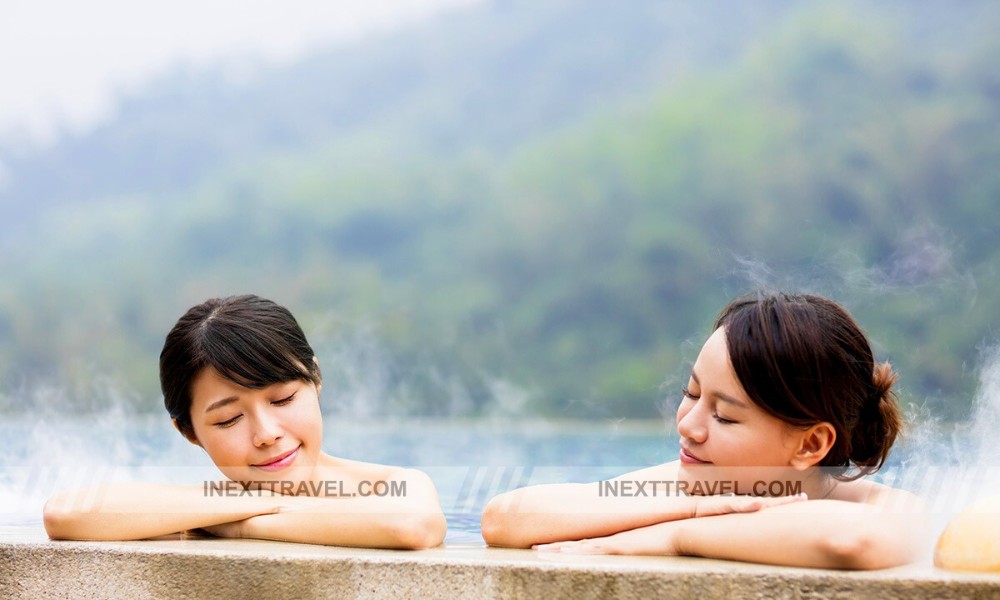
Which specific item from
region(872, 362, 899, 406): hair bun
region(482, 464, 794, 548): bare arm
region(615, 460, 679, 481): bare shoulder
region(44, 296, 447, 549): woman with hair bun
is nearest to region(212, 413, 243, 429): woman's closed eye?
region(44, 296, 447, 549): woman with hair bun

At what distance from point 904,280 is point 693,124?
1514 centimetres

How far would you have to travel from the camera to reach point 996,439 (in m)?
2.73

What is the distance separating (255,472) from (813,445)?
1.18m

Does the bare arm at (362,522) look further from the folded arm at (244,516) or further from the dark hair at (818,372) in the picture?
the dark hair at (818,372)

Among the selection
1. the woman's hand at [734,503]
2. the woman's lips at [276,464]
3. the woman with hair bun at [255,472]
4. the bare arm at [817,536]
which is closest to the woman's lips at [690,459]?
the woman's hand at [734,503]

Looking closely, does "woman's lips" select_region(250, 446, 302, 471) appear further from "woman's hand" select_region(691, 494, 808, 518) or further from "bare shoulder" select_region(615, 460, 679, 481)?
"woman's hand" select_region(691, 494, 808, 518)

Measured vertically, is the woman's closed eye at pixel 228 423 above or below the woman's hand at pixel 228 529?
above

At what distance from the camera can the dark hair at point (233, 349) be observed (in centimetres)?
242

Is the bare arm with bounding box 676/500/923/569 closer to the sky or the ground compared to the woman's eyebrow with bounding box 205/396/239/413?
closer to the ground

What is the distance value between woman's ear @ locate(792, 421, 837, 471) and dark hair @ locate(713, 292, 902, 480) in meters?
0.02

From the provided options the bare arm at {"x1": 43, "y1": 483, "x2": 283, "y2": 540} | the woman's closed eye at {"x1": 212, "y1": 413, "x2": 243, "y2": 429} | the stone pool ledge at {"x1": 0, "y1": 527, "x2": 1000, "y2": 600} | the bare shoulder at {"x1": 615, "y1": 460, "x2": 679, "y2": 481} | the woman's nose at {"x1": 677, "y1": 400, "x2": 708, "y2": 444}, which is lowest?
the stone pool ledge at {"x1": 0, "y1": 527, "x2": 1000, "y2": 600}

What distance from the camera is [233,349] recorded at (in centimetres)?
242

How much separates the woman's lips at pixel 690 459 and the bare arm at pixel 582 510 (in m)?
0.07

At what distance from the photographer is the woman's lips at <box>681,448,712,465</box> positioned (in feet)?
7.20
